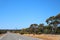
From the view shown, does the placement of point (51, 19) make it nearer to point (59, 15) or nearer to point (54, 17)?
point (54, 17)

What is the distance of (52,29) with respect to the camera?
101m

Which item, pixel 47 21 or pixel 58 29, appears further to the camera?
pixel 47 21

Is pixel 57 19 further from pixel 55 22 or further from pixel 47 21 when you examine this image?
pixel 47 21

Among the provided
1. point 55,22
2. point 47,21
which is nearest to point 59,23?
point 55,22

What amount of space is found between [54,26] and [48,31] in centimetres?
424

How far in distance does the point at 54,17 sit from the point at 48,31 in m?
8.58

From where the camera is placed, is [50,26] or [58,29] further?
[50,26]

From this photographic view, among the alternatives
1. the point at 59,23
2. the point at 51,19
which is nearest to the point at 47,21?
the point at 51,19

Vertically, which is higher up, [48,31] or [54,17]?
[54,17]

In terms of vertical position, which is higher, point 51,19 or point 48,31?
point 51,19

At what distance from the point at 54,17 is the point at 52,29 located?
22.0 ft

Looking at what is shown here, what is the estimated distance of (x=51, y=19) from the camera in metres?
104

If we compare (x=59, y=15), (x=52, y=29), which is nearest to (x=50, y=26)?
(x=52, y=29)

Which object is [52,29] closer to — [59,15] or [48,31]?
[48,31]
